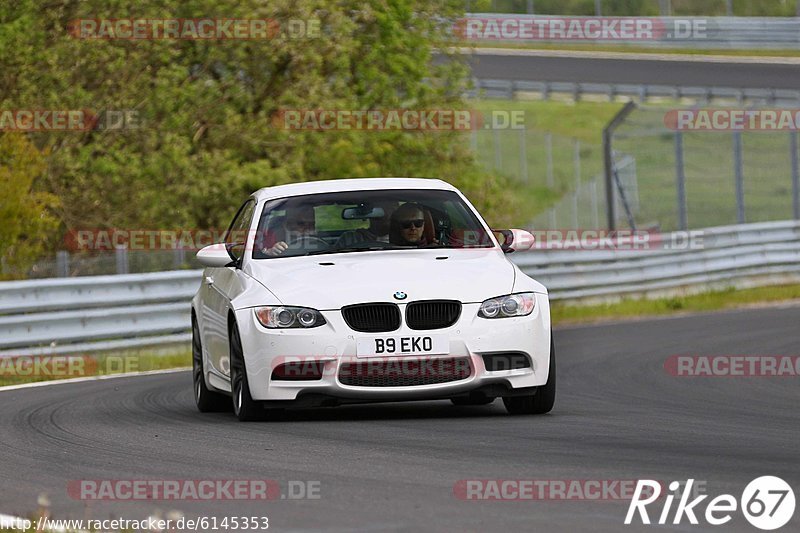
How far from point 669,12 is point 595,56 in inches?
172

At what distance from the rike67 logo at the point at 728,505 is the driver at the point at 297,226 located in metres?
4.44

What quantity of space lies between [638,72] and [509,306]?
1549 inches

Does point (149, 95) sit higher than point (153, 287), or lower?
higher

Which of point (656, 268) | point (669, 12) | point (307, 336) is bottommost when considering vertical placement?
point (656, 268)

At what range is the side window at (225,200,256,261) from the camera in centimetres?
1142

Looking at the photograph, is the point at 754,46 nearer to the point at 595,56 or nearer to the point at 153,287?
the point at 595,56

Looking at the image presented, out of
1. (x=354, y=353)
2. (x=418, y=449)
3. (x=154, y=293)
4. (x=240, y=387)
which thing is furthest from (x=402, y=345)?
(x=154, y=293)

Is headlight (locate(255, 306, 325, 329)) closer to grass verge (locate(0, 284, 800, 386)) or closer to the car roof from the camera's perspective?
the car roof

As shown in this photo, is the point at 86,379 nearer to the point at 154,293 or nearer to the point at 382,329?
the point at 154,293

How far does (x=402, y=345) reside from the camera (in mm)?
9836

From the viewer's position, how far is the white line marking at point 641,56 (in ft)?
159

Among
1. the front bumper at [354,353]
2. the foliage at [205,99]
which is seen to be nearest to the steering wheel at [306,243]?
the front bumper at [354,353]

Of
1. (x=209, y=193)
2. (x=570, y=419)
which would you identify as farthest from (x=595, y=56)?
(x=570, y=419)

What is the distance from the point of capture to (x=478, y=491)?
701 centimetres
